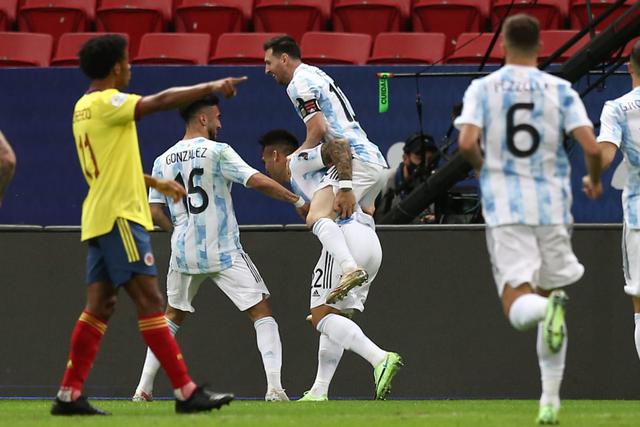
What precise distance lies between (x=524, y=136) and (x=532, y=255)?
0.58 meters

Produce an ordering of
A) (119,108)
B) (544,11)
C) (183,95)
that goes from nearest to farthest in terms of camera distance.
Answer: (183,95)
(119,108)
(544,11)

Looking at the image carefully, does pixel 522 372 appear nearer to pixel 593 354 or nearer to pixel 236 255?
pixel 593 354

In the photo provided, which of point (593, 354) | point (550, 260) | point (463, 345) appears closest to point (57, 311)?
point (463, 345)

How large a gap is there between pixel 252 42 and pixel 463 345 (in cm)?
441

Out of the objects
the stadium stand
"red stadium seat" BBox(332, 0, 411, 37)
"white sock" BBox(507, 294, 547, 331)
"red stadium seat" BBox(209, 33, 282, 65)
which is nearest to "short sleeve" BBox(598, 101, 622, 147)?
"white sock" BBox(507, 294, 547, 331)

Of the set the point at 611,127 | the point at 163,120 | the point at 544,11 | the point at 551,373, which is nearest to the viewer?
the point at 551,373

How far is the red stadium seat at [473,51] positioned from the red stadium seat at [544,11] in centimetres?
73

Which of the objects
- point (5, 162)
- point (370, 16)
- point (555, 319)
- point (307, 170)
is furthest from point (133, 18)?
point (555, 319)

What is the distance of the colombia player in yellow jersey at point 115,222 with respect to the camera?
7.23 meters

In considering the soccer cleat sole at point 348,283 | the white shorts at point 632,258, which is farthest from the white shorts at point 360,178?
the white shorts at point 632,258

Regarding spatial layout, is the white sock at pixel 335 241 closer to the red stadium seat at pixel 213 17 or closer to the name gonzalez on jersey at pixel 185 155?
the name gonzalez on jersey at pixel 185 155

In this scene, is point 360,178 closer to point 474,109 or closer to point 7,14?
point 474,109

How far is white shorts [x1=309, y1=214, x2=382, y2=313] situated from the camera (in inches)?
373

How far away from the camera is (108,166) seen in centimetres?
730
